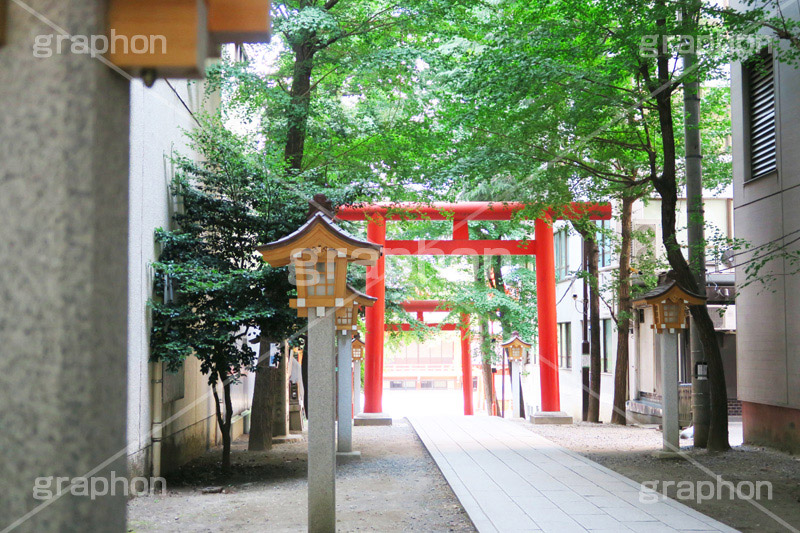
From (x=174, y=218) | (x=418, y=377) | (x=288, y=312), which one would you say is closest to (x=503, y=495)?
(x=288, y=312)

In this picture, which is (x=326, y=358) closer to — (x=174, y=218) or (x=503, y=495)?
(x=503, y=495)

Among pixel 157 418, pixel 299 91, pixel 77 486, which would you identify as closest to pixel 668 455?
pixel 157 418

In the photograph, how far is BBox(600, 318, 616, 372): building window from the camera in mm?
25814

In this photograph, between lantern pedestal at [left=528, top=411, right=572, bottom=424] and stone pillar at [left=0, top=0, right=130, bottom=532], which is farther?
lantern pedestal at [left=528, top=411, right=572, bottom=424]

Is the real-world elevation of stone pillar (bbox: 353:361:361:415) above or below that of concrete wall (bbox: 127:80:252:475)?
below

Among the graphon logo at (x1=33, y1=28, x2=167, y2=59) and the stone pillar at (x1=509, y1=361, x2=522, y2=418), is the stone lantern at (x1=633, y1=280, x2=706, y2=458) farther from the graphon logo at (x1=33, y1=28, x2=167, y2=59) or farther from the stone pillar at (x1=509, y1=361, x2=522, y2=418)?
the graphon logo at (x1=33, y1=28, x2=167, y2=59)

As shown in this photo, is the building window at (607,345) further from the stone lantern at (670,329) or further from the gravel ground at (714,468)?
the stone lantern at (670,329)

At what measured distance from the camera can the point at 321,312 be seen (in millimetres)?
7441

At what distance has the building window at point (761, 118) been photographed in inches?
501

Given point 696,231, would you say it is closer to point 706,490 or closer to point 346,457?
point 706,490

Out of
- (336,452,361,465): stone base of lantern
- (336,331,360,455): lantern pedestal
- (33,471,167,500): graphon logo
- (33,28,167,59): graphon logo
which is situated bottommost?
(336,452,361,465): stone base of lantern

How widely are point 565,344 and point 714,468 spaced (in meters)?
21.2

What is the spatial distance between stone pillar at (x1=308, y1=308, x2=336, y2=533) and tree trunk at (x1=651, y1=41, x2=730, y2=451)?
6699 millimetres

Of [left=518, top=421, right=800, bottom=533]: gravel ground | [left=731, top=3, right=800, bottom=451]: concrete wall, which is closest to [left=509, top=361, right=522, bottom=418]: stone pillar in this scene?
[left=518, top=421, right=800, bottom=533]: gravel ground
